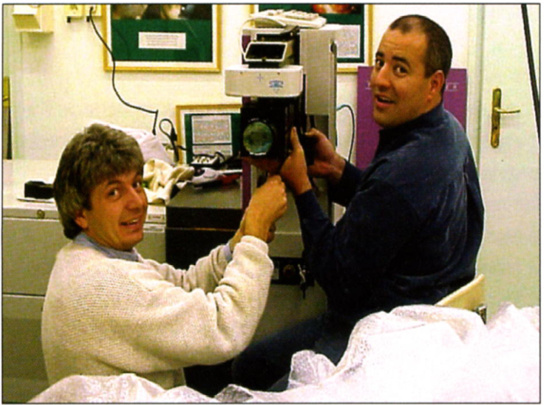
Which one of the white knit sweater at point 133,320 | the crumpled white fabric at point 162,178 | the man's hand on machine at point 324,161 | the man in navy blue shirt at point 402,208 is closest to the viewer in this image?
the white knit sweater at point 133,320

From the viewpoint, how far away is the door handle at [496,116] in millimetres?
2873

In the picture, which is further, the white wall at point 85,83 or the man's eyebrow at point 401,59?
the white wall at point 85,83

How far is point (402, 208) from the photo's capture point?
144 centimetres

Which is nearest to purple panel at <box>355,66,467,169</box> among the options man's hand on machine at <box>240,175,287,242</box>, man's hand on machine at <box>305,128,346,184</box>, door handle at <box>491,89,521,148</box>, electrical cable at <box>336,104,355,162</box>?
electrical cable at <box>336,104,355,162</box>

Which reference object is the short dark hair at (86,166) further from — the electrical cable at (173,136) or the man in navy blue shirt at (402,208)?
the electrical cable at (173,136)

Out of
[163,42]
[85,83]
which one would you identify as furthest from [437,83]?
[85,83]

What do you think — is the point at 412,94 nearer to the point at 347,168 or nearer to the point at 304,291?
the point at 347,168

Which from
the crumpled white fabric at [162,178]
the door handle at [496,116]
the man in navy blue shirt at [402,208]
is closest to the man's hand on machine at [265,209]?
the man in navy blue shirt at [402,208]

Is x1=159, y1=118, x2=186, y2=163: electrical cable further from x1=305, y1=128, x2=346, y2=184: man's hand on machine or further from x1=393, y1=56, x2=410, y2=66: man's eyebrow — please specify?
x1=393, y1=56, x2=410, y2=66: man's eyebrow

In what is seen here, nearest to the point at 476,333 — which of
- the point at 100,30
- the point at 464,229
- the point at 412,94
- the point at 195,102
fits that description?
the point at 464,229

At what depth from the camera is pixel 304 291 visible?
69.9 inches

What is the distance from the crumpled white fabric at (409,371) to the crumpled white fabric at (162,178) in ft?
3.78

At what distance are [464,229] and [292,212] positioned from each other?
0.40m

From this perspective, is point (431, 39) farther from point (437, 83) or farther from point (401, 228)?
point (401, 228)
